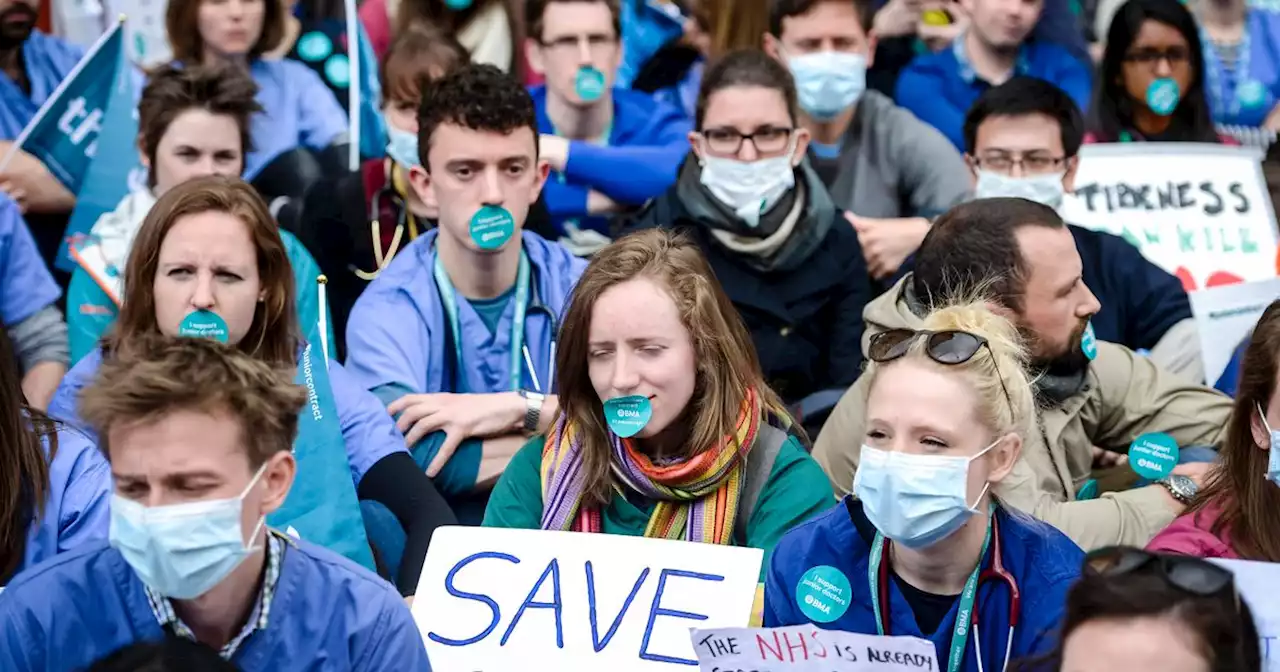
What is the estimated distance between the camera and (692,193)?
5855mm

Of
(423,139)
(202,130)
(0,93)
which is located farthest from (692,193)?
(0,93)

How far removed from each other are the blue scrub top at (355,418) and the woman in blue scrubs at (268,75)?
1.97 m

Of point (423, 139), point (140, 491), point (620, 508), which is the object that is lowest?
point (620, 508)

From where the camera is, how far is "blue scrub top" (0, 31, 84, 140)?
687cm

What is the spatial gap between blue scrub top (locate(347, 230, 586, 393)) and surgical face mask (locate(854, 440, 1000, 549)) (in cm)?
187

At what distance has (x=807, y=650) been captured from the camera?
353cm

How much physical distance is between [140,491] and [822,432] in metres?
2.13

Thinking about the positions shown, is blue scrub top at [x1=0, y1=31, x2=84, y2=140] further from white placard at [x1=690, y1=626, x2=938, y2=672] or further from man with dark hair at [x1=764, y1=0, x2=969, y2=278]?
white placard at [x1=690, y1=626, x2=938, y2=672]

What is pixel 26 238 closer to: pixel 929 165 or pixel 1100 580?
pixel 929 165

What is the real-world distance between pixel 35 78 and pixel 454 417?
2.99 metres

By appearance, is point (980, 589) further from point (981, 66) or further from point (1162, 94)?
point (981, 66)

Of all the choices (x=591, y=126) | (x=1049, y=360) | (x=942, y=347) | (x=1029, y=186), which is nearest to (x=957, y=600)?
(x=942, y=347)

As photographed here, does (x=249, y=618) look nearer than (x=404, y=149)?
Yes

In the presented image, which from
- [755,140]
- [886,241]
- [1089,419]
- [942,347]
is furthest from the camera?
[886,241]
